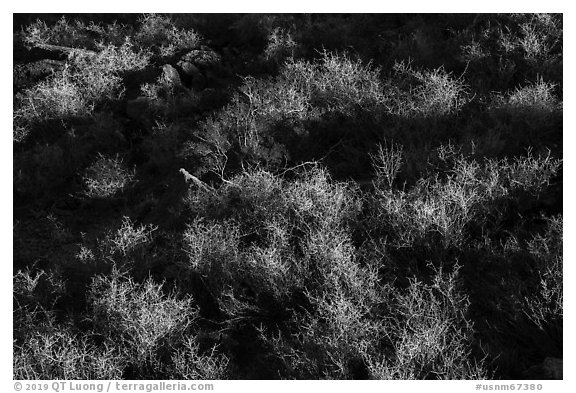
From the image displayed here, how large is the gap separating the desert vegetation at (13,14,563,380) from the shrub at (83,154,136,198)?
1.0 inches

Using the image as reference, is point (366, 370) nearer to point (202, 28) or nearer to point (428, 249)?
point (428, 249)

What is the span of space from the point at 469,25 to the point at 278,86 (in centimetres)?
328

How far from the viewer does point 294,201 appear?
5938 mm

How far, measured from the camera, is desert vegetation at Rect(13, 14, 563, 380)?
473 centimetres

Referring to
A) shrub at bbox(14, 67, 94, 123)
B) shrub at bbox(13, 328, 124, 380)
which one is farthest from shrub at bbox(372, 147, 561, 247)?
shrub at bbox(14, 67, 94, 123)

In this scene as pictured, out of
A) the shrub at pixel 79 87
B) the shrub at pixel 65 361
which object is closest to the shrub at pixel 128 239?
the shrub at pixel 65 361

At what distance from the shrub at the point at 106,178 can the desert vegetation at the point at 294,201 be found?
0.03 meters

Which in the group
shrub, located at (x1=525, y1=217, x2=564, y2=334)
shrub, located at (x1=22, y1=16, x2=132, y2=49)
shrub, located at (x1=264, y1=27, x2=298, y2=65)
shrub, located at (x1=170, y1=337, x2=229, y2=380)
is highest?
shrub, located at (x1=22, y1=16, x2=132, y2=49)

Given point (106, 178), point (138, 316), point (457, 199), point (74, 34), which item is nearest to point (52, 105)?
point (106, 178)

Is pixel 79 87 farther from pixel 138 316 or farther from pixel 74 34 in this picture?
pixel 138 316

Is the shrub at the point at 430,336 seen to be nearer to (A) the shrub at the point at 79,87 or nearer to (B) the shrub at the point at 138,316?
(B) the shrub at the point at 138,316

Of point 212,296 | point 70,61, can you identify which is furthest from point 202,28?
point 212,296

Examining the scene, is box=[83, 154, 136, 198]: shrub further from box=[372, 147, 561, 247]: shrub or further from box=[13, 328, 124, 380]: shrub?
box=[372, 147, 561, 247]: shrub

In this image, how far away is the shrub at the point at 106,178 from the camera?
→ 7340 mm
